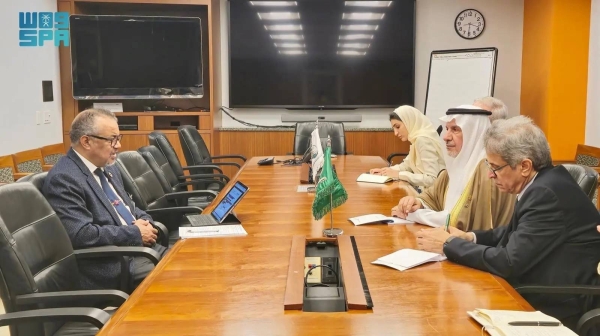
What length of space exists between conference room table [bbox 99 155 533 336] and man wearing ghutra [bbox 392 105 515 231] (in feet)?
0.43

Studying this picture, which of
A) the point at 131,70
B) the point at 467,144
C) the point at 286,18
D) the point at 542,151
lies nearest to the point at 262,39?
the point at 286,18

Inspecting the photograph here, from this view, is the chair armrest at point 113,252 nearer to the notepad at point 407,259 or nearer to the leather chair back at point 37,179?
the leather chair back at point 37,179

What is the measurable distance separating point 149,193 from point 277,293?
81.3 inches

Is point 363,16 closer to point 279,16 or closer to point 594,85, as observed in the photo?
point 279,16

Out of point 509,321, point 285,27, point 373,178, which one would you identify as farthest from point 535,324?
point 285,27

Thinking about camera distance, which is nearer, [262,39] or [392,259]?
[392,259]

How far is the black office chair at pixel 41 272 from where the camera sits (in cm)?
159

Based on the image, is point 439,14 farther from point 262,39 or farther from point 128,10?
point 128,10

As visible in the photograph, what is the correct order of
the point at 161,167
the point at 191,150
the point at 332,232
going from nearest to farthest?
the point at 332,232, the point at 161,167, the point at 191,150

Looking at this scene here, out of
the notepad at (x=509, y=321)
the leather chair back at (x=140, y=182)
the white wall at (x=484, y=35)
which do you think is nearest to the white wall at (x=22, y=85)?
the leather chair back at (x=140, y=182)

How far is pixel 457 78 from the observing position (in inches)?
245

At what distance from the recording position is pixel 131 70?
6227 mm

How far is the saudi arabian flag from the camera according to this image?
2.11 m

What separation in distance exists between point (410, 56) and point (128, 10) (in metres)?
3.31
